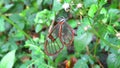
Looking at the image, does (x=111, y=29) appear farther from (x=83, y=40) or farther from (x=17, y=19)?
(x=17, y=19)

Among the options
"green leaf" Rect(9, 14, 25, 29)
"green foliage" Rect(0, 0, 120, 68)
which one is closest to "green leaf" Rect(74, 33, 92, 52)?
"green foliage" Rect(0, 0, 120, 68)

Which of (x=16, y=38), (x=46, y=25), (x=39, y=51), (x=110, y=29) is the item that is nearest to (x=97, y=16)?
(x=110, y=29)

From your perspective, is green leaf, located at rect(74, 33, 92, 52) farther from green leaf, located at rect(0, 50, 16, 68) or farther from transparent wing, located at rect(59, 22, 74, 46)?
green leaf, located at rect(0, 50, 16, 68)

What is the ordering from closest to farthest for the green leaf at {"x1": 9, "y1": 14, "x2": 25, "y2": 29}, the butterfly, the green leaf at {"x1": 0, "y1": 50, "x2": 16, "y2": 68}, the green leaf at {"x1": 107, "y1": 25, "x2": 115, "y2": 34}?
the butterfly < the green leaf at {"x1": 107, "y1": 25, "x2": 115, "y2": 34} < the green leaf at {"x1": 0, "y1": 50, "x2": 16, "y2": 68} < the green leaf at {"x1": 9, "y1": 14, "x2": 25, "y2": 29}

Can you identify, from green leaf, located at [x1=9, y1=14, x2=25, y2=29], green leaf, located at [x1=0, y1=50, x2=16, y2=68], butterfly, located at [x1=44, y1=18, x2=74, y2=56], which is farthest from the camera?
green leaf, located at [x1=9, y1=14, x2=25, y2=29]

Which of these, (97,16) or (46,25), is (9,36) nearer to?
(46,25)

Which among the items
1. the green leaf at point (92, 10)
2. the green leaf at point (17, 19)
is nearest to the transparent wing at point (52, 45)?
the green leaf at point (92, 10)

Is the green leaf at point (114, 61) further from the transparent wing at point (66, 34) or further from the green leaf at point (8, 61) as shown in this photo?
the green leaf at point (8, 61)

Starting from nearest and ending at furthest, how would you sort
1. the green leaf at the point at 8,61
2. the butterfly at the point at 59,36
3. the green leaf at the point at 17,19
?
1. the butterfly at the point at 59,36
2. the green leaf at the point at 8,61
3. the green leaf at the point at 17,19
